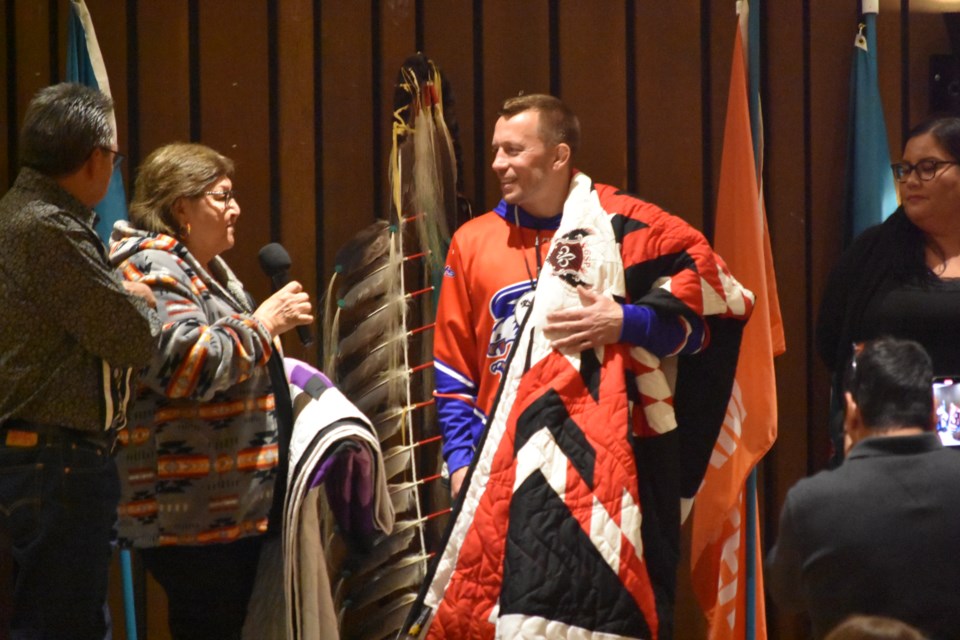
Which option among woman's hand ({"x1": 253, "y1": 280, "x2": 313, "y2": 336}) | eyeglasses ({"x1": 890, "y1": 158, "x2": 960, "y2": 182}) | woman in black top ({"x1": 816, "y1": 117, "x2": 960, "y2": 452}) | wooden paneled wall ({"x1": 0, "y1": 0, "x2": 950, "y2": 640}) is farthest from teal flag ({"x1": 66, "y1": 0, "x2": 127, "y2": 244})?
eyeglasses ({"x1": 890, "y1": 158, "x2": 960, "y2": 182})

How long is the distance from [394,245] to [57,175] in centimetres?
118

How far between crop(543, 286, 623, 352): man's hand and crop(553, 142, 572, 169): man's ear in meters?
0.44

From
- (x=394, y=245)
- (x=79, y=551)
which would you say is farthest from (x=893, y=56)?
(x=79, y=551)

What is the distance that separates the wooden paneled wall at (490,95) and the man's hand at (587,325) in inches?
36.4

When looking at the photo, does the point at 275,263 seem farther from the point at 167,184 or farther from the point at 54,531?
the point at 54,531

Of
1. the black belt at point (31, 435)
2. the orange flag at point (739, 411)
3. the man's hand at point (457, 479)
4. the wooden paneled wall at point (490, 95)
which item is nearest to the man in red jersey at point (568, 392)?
the man's hand at point (457, 479)

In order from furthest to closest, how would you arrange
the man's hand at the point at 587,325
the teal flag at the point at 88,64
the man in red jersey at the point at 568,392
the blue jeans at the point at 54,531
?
the teal flag at the point at 88,64, the man's hand at the point at 587,325, the man in red jersey at the point at 568,392, the blue jeans at the point at 54,531

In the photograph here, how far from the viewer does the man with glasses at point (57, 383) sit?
248 cm

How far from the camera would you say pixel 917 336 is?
319cm

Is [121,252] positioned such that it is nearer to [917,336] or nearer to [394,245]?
[394,245]

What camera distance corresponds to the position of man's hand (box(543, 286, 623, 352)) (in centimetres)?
302

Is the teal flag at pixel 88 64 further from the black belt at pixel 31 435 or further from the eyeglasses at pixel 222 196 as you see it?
the black belt at pixel 31 435

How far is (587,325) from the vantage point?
3.01 m

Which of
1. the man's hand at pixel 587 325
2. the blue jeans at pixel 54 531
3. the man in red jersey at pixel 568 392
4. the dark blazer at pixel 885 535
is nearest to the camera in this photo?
the dark blazer at pixel 885 535
